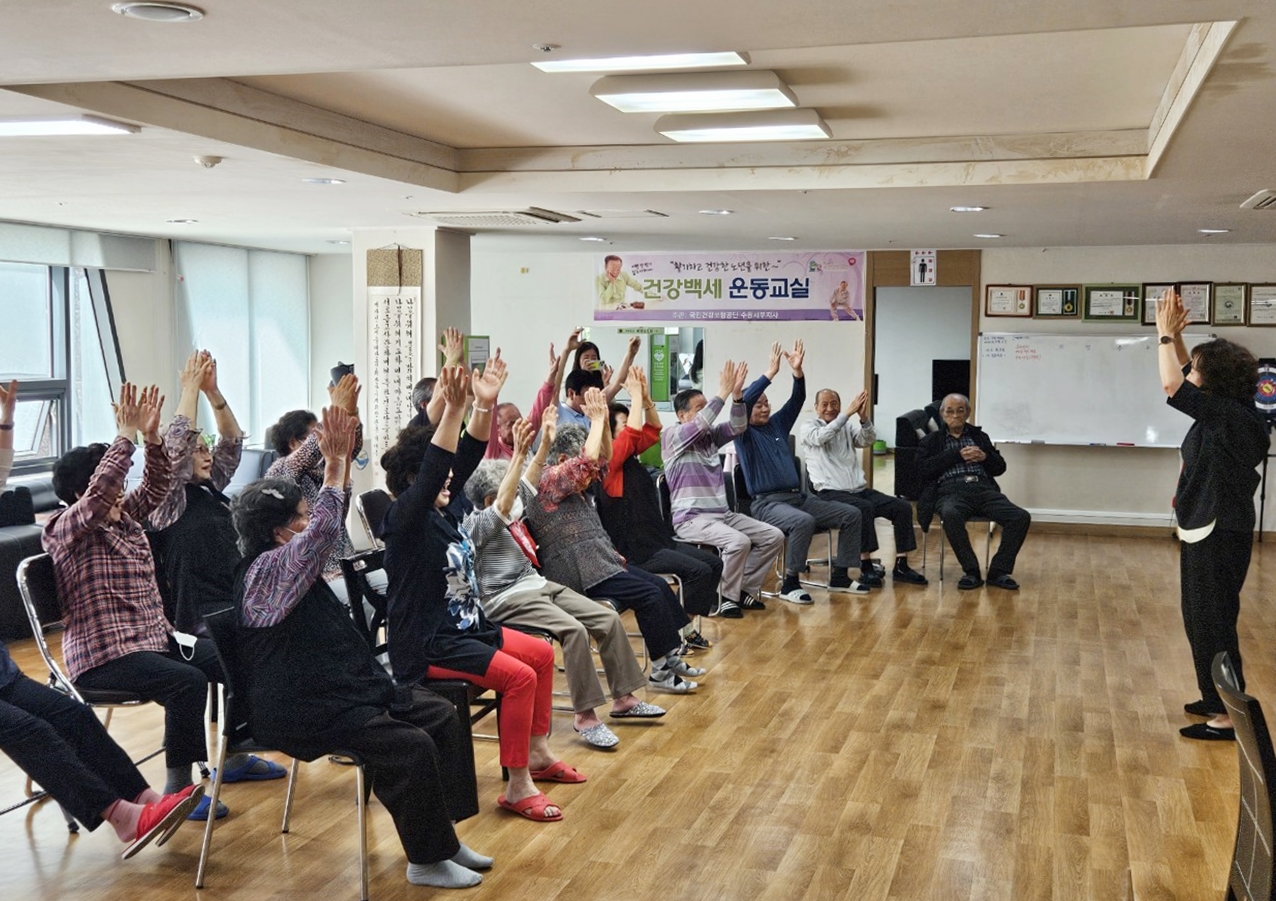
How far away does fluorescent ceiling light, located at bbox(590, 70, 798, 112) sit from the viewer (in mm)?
4539

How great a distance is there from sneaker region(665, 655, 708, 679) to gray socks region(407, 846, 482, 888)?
2.19 meters

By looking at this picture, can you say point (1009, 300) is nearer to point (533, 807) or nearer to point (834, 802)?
point (834, 802)

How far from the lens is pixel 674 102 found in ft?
15.6

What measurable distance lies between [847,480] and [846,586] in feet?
2.77

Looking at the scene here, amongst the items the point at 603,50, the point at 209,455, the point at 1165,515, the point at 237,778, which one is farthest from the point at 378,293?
the point at 1165,515

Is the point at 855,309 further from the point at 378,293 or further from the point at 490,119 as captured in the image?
the point at 490,119

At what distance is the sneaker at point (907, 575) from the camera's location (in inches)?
327

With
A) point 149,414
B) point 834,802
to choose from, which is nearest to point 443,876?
point 834,802

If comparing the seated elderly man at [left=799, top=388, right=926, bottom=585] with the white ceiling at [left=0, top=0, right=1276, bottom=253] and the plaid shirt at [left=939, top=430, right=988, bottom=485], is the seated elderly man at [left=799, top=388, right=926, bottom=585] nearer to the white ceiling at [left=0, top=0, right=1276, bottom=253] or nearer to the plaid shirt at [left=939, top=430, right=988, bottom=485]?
the plaid shirt at [left=939, top=430, right=988, bottom=485]

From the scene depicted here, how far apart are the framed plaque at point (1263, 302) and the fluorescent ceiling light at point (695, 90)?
6563 millimetres

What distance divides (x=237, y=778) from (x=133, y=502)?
1140mm

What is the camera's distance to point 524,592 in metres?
4.82

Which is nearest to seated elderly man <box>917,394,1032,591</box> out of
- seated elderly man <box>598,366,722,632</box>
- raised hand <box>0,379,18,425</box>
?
seated elderly man <box>598,366,722,632</box>

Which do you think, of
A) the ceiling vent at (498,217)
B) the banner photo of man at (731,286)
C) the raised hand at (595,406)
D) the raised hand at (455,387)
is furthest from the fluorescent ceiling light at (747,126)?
the banner photo of man at (731,286)
